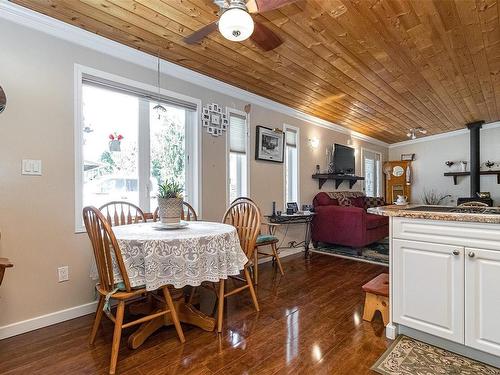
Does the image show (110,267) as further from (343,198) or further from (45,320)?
(343,198)

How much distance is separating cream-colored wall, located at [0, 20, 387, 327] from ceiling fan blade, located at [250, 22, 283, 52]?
1461mm

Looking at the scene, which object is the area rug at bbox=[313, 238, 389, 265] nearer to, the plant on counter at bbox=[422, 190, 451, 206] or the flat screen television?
the flat screen television

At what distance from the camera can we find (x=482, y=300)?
1627 millimetres

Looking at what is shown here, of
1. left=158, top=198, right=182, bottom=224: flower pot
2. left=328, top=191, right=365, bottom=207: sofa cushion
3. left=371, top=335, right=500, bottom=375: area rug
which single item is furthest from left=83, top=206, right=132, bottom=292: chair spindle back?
left=328, top=191, right=365, bottom=207: sofa cushion

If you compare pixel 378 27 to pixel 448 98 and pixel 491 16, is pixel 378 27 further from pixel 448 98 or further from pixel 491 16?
pixel 448 98

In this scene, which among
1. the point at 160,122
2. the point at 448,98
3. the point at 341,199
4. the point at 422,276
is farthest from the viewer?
the point at 341,199

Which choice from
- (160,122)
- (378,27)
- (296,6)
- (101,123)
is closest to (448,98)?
(378,27)

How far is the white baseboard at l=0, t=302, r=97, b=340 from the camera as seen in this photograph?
6.57 ft

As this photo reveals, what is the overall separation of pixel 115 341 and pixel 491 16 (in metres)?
3.66

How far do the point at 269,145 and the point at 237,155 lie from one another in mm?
644

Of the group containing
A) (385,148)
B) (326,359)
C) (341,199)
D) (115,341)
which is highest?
(385,148)

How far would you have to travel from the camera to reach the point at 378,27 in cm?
236

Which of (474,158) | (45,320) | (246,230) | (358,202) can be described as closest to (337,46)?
(246,230)

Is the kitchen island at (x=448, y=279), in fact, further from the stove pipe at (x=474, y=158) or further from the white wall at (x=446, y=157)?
the white wall at (x=446, y=157)
